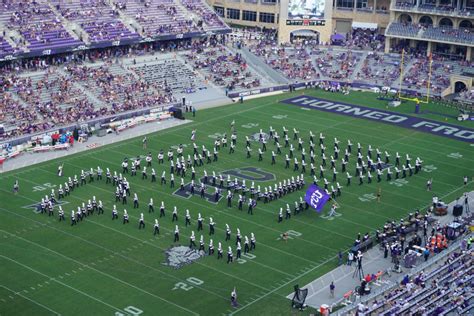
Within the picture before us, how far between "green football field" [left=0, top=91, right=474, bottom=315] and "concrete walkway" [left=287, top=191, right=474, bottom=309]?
1.93 feet

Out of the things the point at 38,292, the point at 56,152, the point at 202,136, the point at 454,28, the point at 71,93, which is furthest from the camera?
the point at 454,28

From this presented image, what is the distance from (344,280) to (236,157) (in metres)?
16.5

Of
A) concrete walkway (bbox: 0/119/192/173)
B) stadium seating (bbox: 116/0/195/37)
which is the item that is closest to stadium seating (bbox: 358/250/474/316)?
concrete walkway (bbox: 0/119/192/173)

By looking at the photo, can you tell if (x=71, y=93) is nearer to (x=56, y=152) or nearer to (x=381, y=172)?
(x=56, y=152)

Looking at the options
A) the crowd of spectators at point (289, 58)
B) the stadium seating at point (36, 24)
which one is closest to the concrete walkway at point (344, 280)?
the stadium seating at point (36, 24)

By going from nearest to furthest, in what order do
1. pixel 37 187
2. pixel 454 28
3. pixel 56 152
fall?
pixel 37 187 → pixel 56 152 → pixel 454 28

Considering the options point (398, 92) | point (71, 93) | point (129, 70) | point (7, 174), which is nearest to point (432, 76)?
point (398, 92)

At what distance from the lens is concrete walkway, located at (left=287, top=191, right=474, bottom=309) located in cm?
3029

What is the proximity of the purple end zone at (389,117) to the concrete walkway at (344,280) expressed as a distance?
20955 millimetres

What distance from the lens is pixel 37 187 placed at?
1650 inches

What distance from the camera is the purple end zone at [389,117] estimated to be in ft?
176

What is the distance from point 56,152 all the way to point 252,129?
12730 mm

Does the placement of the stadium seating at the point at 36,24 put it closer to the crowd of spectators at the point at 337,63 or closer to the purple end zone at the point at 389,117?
the purple end zone at the point at 389,117

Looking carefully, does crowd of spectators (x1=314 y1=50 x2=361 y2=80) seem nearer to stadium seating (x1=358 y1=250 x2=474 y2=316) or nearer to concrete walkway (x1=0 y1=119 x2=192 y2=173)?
concrete walkway (x1=0 y1=119 x2=192 y2=173)
